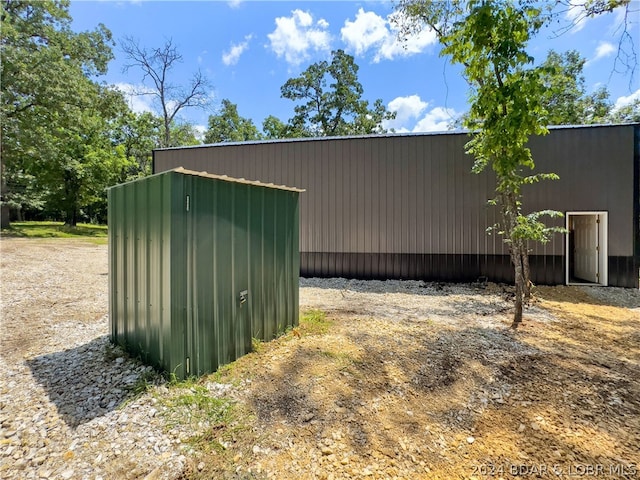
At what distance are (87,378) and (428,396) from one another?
3.04 m

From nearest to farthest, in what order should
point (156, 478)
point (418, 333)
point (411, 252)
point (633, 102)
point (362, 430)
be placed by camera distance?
1. point (156, 478)
2. point (362, 430)
3. point (418, 333)
4. point (411, 252)
5. point (633, 102)

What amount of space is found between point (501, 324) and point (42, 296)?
7784mm

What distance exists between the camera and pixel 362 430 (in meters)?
2.06

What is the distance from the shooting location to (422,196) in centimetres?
743

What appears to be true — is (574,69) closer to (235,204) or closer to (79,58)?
(235,204)

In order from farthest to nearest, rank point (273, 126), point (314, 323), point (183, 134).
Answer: point (273, 126), point (183, 134), point (314, 323)

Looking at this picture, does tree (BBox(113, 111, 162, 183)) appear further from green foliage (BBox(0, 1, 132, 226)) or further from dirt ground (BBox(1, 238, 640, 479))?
dirt ground (BBox(1, 238, 640, 479))

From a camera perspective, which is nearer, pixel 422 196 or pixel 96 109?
pixel 422 196

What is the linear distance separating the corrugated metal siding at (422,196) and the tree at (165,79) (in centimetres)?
1381

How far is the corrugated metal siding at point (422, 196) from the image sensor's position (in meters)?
6.77

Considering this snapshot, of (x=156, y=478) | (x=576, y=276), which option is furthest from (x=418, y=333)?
(x=576, y=276)

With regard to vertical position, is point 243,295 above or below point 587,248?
below

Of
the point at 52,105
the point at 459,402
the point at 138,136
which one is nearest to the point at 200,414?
the point at 459,402

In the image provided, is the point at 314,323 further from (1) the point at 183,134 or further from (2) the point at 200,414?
(1) the point at 183,134
